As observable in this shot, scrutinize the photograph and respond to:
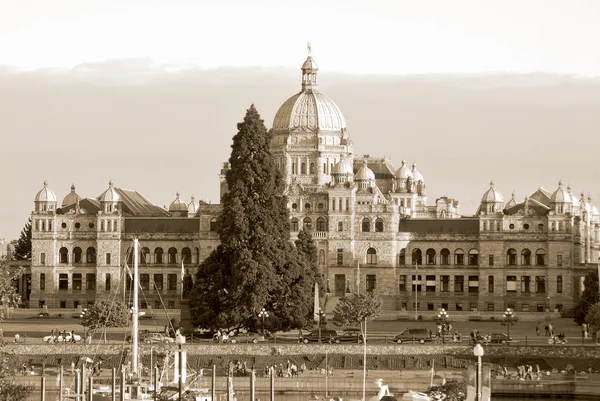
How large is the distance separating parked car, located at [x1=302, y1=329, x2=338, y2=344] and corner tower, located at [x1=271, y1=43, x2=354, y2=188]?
5535cm

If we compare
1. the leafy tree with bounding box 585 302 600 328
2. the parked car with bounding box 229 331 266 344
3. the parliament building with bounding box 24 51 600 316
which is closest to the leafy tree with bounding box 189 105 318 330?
the parked car with bounding box 229 331 266 344

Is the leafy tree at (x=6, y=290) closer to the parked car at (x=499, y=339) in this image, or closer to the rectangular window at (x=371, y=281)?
the parked car at (x=499, y=339)

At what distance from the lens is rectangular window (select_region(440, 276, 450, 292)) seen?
188 m

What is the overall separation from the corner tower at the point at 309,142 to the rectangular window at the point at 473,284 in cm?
1867

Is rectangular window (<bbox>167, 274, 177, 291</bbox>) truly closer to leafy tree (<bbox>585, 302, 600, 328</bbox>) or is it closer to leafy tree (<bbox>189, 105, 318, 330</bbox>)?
leafy tree (<bbox>189, 105, 318, 330</bbox>)

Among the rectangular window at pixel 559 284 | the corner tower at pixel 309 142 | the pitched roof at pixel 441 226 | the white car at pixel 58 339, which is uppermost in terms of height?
the corner tower at pixel 309 142

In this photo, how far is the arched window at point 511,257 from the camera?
187250 millimetres

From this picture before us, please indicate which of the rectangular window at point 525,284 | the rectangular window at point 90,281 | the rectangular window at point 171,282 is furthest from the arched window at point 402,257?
the rectangular window at point 90,281

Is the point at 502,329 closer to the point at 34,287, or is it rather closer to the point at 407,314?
the point at 407,314

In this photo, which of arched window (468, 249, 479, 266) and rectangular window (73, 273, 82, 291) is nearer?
arched window (468, 249, 479, 266)

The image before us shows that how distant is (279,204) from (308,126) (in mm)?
60016

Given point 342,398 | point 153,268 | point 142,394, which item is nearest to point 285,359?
point 342,398

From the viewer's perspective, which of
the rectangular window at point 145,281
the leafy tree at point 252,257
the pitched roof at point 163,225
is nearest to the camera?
the leafy tree at point 252,257

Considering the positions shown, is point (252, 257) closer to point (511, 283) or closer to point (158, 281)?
point (511, 283)
